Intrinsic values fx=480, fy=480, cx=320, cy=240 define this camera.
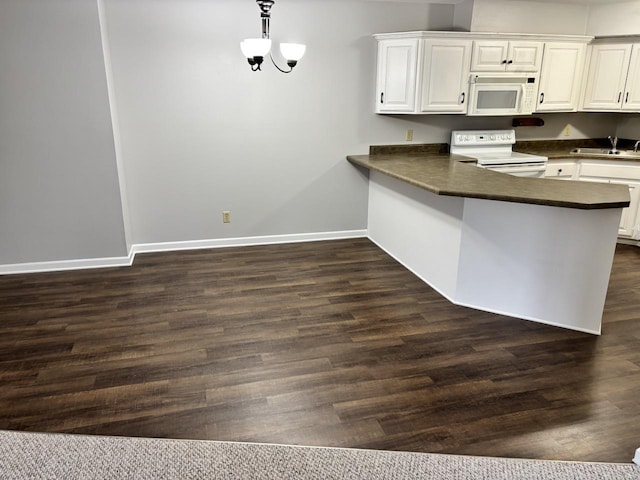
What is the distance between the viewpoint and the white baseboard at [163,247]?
4.21 metres

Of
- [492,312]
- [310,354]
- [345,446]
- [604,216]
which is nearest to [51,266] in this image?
[310,354]

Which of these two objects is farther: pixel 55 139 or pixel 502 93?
pixel 502 93

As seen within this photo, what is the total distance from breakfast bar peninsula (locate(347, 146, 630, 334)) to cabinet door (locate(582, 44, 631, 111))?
200cm

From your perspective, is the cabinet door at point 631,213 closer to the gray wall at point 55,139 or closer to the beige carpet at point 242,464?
the beige carpet at point 242,464

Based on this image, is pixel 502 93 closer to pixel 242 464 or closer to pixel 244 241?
pixel 244 241

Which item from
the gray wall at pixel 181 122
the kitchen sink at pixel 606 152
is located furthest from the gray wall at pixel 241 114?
the kitchen sink at pixel 606 152

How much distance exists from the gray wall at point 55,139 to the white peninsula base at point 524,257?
9.30 ft

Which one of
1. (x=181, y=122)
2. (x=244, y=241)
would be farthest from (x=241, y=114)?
(x=244, y=241)

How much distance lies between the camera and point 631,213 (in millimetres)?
4789

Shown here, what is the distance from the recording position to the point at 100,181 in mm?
4145

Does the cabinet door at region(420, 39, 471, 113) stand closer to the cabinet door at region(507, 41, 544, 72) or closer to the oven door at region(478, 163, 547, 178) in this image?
the cabinet door at region(507, 41, 544, 72)

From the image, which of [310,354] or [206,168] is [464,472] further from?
[206,168]

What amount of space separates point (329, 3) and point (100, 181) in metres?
2.63

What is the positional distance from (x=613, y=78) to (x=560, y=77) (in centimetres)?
55
